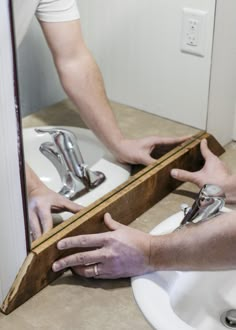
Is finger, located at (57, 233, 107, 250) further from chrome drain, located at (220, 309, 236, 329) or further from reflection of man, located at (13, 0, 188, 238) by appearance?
chrome drain, located at (220, 309, 236, 329)

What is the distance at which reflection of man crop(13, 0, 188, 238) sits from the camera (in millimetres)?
1224

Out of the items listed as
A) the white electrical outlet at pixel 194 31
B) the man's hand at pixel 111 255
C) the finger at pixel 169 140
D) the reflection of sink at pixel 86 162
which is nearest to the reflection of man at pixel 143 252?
the man's hand at pixel 111 255

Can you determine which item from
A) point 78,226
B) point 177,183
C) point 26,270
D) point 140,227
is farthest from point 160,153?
point 26,270

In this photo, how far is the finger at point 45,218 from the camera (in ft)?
3.74

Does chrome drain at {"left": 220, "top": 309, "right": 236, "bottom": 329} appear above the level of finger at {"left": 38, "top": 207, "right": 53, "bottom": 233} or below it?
below

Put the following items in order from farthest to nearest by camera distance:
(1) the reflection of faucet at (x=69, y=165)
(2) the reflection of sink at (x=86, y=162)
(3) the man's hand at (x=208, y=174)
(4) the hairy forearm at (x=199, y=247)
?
1. (3) the man's hand at (x=208, y=174)
2. (1) the reflection of faucet at (x=69, y=165)
3. (2) the reflection of sink at (x=86, y=162)
4. (4) the hairy forearm at (x=199, y=247)

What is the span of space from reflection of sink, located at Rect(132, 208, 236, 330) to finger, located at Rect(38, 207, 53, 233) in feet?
0.59

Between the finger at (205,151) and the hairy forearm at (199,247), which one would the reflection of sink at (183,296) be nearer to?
the hairy forearm at (199,247)

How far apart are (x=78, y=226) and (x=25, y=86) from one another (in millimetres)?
275

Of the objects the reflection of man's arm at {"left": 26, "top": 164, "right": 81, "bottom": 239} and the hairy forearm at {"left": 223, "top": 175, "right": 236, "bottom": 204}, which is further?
the hairy forearm at {"left": 223, "top": 175, "right": 236, "bottom": 204}

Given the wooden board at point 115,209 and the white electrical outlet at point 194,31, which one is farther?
the white electrical outlet at point 194,31

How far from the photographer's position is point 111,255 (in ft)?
3.67

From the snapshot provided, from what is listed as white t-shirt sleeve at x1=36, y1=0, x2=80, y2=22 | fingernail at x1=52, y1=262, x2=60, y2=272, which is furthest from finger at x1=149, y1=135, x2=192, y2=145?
fingernail at x1=52, y1=262, x2=60, y2=272

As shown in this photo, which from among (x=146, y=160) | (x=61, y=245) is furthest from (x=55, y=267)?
(x=146, y=160)
